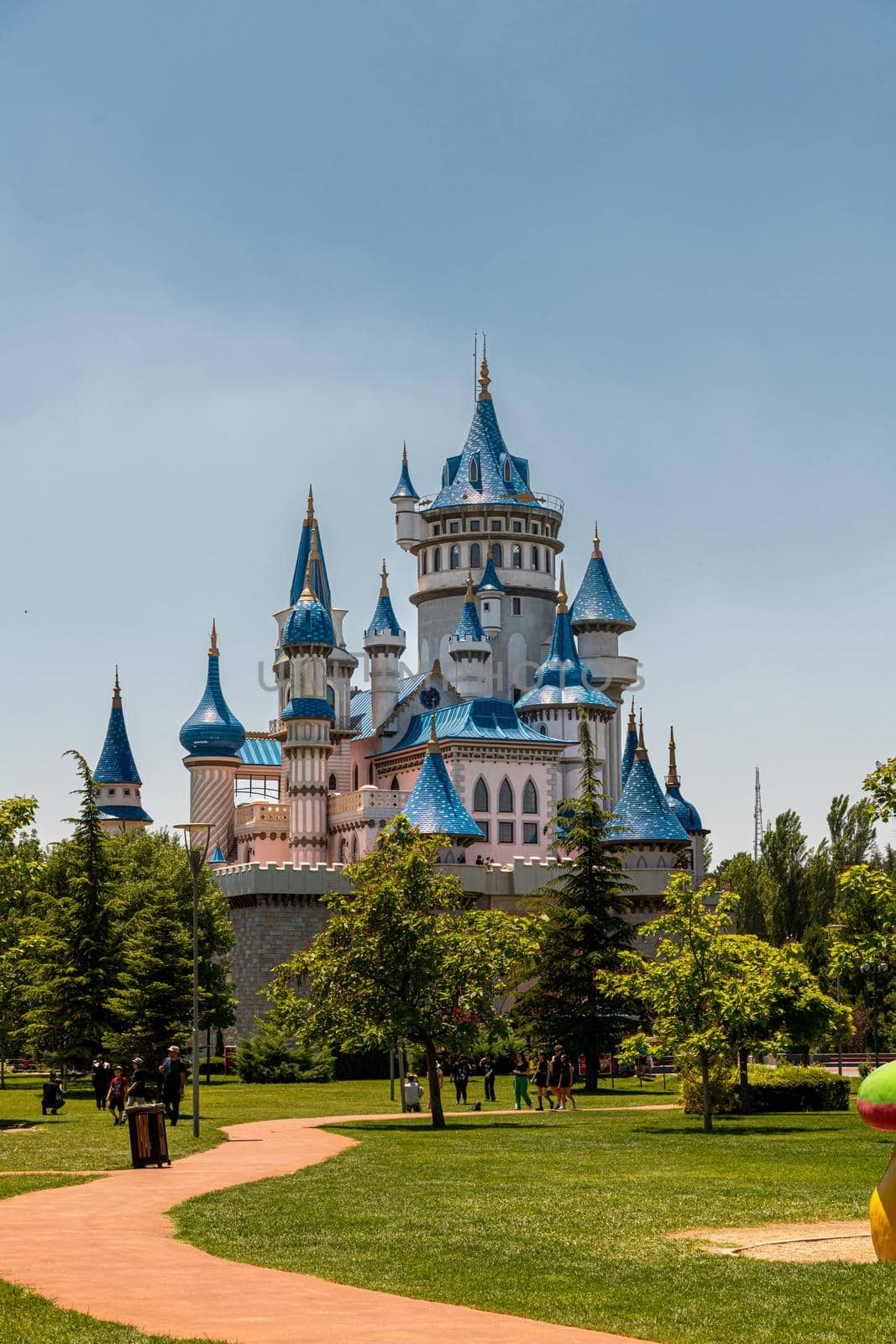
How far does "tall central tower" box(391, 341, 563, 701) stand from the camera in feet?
252

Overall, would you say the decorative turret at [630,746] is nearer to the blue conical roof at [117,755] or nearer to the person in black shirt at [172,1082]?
the blue conical roof at [117,755]

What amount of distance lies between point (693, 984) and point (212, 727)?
156 feet

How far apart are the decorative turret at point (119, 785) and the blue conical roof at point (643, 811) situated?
23.6 meters

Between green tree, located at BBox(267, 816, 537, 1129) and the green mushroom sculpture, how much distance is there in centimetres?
1734

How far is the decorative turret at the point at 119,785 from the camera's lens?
78562 millimetres

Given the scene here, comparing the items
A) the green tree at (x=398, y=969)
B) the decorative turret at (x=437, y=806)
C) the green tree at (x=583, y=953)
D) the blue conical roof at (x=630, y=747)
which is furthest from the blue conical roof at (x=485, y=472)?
the green tree at (x=398, y=969)

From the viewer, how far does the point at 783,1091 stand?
35.1 m

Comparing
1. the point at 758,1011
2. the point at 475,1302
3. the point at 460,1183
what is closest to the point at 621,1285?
the point at 475,1302

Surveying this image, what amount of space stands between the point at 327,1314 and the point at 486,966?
1928 centimetres

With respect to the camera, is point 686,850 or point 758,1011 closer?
point 758,1011

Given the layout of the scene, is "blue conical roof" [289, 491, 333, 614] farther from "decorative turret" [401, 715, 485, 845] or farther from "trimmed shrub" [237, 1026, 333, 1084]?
"trimmed shrub" [237, 1026, 333, 1084]

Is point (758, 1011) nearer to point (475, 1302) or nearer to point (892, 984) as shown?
point (475, 1302)

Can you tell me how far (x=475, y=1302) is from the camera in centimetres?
1248

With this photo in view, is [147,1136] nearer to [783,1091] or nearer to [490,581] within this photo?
[783,1091]
